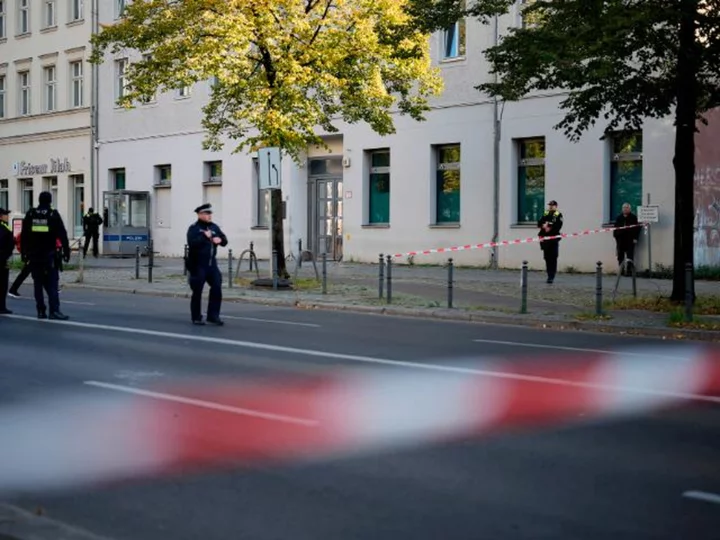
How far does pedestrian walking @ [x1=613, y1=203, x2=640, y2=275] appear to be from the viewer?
85.4 feet

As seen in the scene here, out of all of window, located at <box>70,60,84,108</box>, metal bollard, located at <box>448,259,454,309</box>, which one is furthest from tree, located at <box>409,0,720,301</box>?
window, located at <box>70,60,84,108</box>

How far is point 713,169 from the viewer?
25.7 m

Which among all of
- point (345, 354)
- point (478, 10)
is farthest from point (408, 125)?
point (345, 354)

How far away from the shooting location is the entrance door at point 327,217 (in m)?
36.3

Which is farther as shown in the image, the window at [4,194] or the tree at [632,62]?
the window at [4,194]

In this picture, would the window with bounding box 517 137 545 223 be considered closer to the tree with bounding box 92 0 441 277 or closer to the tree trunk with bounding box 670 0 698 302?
the tree with bounding box 92 0 441 277

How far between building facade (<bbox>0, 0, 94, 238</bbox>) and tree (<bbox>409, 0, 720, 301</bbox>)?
30702 mm

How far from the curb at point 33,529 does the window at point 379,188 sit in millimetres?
28762

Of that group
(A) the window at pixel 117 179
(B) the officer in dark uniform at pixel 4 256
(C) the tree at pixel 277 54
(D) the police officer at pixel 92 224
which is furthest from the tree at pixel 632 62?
(A) the window at pixel 117 179

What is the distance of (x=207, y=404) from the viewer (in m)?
9.18

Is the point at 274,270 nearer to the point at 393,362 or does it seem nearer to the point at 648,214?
the point at 648,214

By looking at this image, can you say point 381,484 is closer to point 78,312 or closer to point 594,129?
point 78,312

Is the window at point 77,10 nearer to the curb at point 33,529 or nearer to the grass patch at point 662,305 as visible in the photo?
the grass patch at point 662,305

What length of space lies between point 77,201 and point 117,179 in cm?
293
